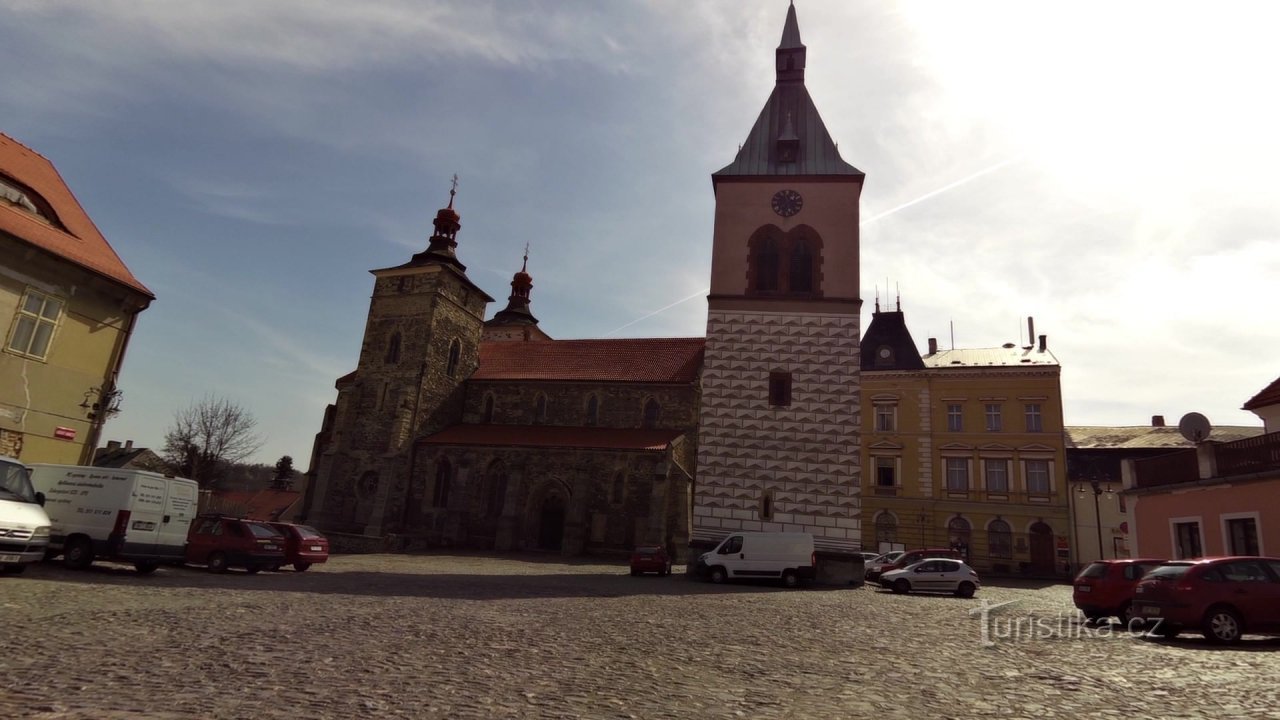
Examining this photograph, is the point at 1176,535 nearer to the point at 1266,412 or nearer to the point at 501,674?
the point at 1266,412

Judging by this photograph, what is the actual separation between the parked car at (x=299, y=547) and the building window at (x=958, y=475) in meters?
32.6

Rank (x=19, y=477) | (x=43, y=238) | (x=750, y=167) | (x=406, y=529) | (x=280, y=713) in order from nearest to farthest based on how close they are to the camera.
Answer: (x=280, y=713) → (x=19, y=477) → (x=43, y=238) → (x=750, y=167) → (x=406, y=529)

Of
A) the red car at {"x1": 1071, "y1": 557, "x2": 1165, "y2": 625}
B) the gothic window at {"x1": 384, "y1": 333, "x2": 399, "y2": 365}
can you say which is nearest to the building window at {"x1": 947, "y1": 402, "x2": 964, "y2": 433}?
the red car at {"x1": 1071, "y1": 557, "x2": 1165, "y2": 625}

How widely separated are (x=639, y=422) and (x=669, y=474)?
16.5 ft

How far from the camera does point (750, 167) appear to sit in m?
27.6

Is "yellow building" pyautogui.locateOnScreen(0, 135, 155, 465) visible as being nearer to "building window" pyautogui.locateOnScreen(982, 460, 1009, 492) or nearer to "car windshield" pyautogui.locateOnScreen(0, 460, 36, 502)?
"car windshield" pyautogui.locateOnScreen(0, 460, 36, 502)

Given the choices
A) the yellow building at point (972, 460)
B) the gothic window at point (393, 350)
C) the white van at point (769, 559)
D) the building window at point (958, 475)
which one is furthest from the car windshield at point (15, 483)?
the building window at point (958, 475)

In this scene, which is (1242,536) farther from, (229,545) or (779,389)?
(229,545)

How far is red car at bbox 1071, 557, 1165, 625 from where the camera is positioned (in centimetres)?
1323

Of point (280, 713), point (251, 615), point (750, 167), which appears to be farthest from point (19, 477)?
point (750, 167)

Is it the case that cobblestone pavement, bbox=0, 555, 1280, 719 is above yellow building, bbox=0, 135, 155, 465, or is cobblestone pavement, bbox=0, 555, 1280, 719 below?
below

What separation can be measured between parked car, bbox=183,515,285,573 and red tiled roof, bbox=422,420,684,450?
16.9 m

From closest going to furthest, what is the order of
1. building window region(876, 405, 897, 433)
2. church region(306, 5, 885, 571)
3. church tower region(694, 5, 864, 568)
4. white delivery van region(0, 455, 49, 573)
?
1. white delivery van region(0, 455, 49, 573)
2. church tower region(694, 5, 864, 568)
3. church region(306, 5, 885, 571)
4. building window region(876, 405, 897, 433)

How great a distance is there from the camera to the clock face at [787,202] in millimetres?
26562
